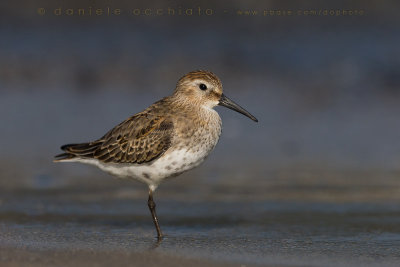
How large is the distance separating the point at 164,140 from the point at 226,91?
6896 millimetres

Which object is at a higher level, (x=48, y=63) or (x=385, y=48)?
(x=385, y=48)

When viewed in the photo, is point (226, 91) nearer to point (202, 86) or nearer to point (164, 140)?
point (202, 86)

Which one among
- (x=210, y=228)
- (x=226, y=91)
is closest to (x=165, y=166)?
(x=210, y=228)

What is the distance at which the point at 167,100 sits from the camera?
804 cm

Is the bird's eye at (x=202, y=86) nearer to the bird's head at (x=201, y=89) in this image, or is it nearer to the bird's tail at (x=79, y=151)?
the bird's head at (x=201, y=89)

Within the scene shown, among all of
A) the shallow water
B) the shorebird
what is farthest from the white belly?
the shallow water

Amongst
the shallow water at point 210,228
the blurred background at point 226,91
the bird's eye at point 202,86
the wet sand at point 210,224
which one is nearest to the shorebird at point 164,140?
the bird's eye at point 202,86

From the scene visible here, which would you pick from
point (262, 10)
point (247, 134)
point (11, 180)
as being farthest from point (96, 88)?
point (262, 10)

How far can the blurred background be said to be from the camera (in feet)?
30.6

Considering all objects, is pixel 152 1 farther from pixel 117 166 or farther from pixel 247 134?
pixel 117 166

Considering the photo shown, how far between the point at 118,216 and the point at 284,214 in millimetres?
1838

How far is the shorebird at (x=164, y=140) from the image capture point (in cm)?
741

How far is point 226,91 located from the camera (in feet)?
46.7

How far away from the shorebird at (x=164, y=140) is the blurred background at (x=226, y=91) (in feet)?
2.68
